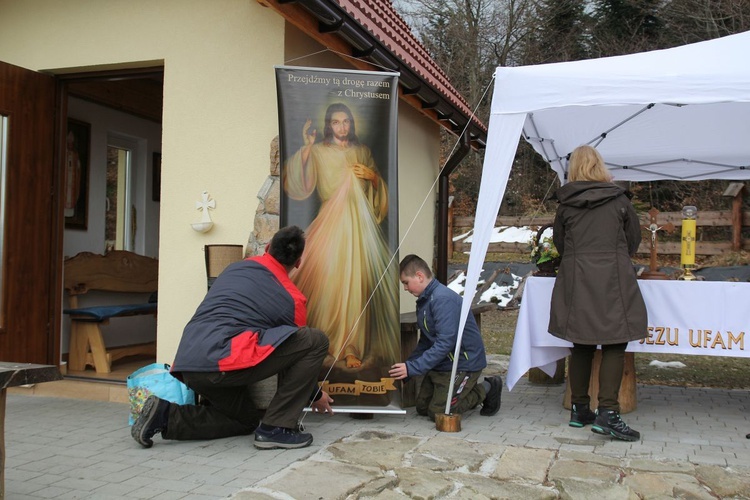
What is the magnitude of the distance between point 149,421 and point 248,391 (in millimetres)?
614

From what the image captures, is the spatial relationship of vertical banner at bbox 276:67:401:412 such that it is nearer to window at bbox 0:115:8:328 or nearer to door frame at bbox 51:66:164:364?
door frame at bbox 51:66:164:364

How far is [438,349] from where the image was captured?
4559 mm

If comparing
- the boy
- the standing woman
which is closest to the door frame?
the boy

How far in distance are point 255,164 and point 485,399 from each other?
2.36m

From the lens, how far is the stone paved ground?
3.32 meters

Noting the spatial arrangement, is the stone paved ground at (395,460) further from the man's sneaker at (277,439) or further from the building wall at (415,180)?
the building wall at (415,180)

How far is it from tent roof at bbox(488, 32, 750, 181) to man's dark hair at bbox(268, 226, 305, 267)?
141 centimetres

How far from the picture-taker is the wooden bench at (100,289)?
636cm

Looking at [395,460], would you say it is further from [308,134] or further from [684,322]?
[684,322]

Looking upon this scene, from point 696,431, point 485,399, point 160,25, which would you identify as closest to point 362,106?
point 160,25

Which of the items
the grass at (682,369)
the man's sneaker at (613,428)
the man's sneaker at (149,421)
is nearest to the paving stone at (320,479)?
the man's sneaker at (149,421)

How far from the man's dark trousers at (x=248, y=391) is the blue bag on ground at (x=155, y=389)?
21 cm

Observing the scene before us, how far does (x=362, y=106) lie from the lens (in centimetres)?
472

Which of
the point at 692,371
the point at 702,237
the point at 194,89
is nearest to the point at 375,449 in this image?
the point at 194,89
